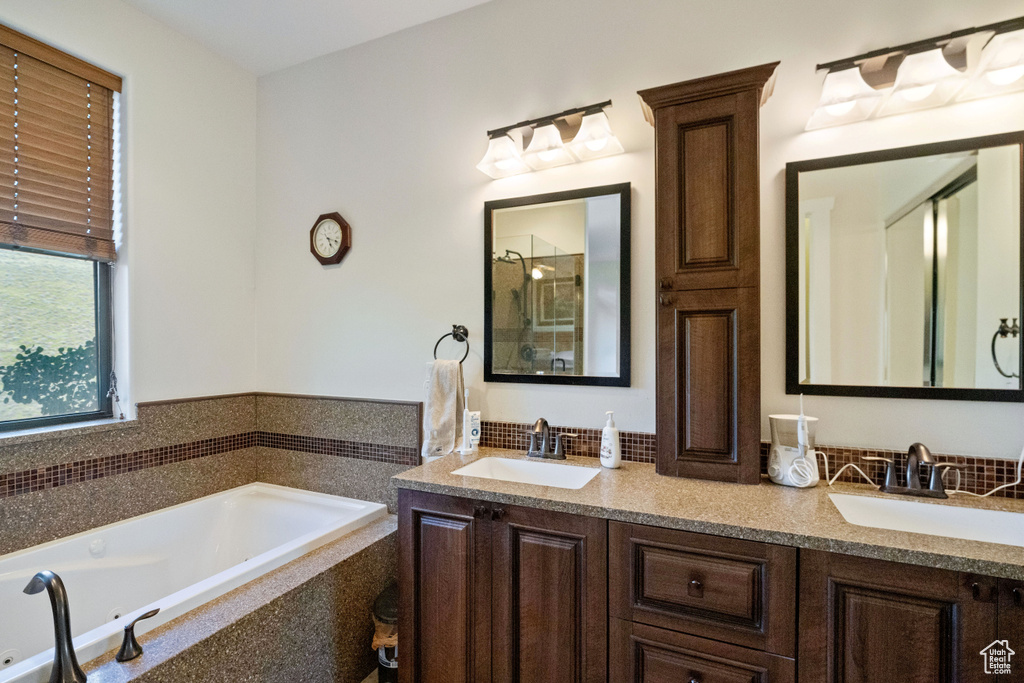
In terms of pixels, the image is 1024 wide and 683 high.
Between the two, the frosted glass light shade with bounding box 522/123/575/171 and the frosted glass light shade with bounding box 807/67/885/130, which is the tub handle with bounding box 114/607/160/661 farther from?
the frosted glass light shade with bounding box 807/67/885/130

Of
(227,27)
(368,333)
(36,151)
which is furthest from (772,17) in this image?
(36,151)

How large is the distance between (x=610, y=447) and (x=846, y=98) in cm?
144

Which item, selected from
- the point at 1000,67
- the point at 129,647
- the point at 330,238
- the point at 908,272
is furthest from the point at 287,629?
the point at 1000,67

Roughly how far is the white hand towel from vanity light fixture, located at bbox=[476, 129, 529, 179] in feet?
2.97

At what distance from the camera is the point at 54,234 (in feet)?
6.41

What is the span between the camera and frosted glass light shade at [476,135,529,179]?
2.00 metres

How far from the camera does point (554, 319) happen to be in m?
2.02

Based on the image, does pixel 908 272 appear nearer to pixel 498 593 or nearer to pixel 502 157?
pixel 502 157

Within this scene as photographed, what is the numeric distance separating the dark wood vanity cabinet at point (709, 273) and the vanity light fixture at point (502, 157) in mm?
596

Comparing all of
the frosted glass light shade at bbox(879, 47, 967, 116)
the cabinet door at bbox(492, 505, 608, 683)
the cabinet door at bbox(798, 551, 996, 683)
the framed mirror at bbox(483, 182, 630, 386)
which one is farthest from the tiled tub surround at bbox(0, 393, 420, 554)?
the frosted glass light shade at bbox(879, 47, 967, 116)

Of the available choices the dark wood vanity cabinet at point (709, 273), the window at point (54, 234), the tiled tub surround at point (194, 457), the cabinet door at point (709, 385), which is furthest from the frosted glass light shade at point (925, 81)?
the window at point (54, 234)

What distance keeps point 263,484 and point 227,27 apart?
8.12ft

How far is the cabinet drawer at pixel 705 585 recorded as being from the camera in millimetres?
1140

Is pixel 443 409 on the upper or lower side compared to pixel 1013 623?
upper
